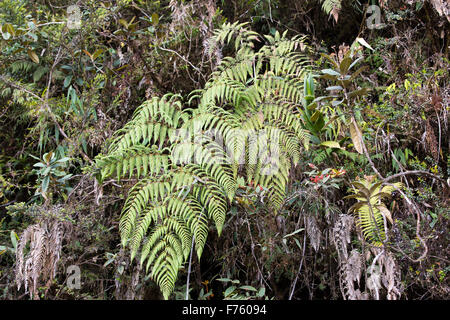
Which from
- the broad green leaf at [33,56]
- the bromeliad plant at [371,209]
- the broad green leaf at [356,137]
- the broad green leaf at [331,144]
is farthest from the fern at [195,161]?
the broad green leaf at [33,56]

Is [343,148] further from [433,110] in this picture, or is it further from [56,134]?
[56,134]

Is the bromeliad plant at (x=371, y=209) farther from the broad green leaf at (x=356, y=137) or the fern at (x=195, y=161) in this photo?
the fern at (x=195, y=161)

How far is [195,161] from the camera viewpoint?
2602mm

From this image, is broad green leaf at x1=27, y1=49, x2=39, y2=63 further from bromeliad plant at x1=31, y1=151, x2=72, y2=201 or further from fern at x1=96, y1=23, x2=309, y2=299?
fern at x1=96, y1=23, x2=309, y2=299

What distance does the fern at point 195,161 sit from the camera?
2.38 metres

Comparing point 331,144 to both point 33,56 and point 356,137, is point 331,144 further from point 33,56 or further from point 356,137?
point 33,56

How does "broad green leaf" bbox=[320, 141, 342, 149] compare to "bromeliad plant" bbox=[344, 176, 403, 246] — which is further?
"broad green leaf" bbox=[320, 141, 342, 149]

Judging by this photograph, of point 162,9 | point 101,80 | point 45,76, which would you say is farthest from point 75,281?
point 162,9

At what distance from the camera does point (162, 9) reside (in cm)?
364

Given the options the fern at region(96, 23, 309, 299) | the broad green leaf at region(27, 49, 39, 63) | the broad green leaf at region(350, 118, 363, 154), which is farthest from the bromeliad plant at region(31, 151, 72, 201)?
the broad green leaf at region(350, 118, 363, 154)

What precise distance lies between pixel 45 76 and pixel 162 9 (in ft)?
3.91

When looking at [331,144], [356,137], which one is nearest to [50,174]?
[331,144]

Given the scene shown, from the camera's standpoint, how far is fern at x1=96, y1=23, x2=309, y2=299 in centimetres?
238

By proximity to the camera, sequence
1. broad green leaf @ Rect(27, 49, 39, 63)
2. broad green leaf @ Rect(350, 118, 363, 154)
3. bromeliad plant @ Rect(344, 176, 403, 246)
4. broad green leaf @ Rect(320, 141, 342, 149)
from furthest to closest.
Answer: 1. broad green leaf @ Rect(27, 49, 39, 63)
2. broad green leaf @ Rect(320, 141, 342, 149)
3. broad green leaf @ Rect(350, 118, 363, 154)
4. bromeliad plant @ Rect(344, 176, 403, 246)
